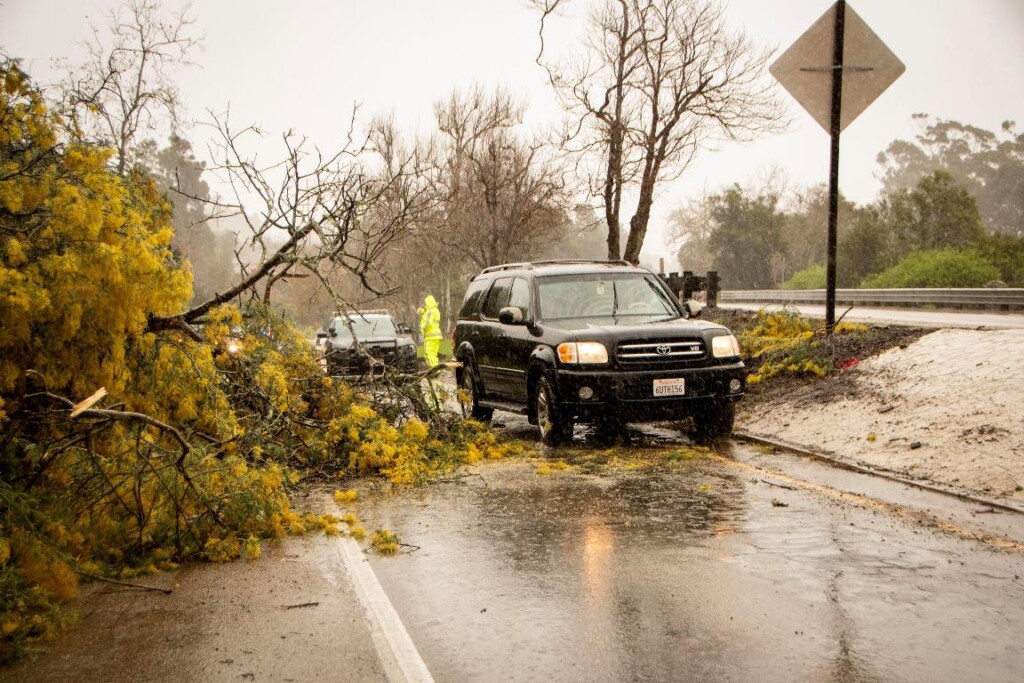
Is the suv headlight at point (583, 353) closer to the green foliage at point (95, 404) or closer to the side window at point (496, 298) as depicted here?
the side window at point (496, 298)

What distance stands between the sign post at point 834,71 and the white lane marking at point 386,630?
9113 millimetres

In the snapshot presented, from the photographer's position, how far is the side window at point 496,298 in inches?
503

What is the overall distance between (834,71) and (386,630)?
11.0 meters

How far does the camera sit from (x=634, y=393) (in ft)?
33.6

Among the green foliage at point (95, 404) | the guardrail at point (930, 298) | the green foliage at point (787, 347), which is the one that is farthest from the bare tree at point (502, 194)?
the green foliage at point (95, 404)

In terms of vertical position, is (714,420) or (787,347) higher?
(787,347)

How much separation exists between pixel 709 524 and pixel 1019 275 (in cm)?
3386

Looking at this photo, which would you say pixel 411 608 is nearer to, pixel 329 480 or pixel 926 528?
pixel 926 528

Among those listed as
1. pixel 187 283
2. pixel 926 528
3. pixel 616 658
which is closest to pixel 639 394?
pixel 926 528

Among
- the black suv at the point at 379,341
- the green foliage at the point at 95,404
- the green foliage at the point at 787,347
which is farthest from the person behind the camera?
the black suv at the point at 379,341

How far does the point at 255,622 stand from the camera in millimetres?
5090

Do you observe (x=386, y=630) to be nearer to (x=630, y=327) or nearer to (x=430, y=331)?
(x=630, y=327)

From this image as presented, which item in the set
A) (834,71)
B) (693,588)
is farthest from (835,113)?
(693,588)

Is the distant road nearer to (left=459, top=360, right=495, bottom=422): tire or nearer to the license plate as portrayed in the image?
the license plate
